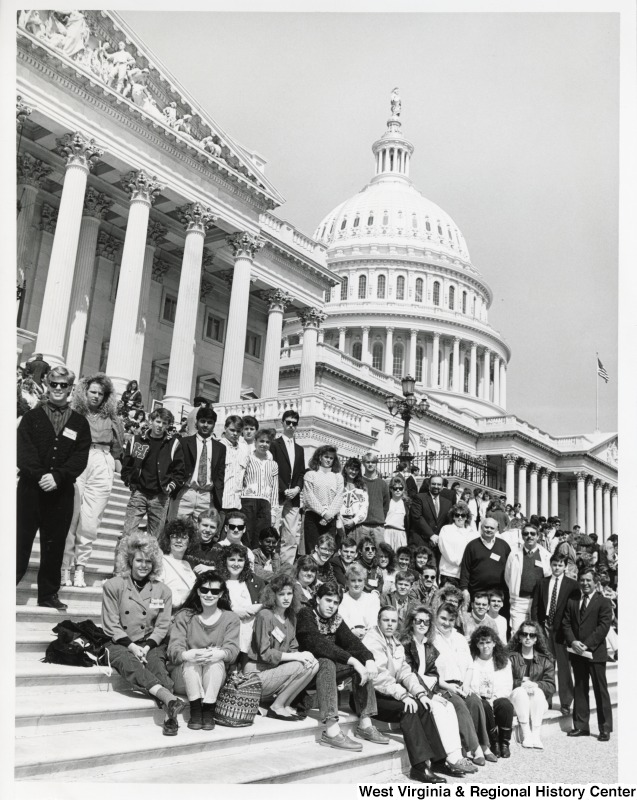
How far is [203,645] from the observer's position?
7.00 m

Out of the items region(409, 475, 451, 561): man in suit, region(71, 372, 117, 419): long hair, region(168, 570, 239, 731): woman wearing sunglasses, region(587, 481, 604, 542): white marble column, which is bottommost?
region(168, 570, 239, 731): woman wearing sunglasses

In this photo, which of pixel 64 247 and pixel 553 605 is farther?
pixel 64 247

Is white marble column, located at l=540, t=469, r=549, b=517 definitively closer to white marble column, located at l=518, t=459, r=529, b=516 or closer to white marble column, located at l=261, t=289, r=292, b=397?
white marble column, located at l=518, t=459, r=529, b=516

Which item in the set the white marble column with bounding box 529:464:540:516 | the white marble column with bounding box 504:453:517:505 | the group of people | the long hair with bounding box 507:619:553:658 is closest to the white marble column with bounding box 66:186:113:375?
the group of people

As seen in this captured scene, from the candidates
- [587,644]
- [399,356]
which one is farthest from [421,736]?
[399,356]

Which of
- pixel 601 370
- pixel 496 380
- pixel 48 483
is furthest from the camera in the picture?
pixel 496 380

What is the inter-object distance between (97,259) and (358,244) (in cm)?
6189

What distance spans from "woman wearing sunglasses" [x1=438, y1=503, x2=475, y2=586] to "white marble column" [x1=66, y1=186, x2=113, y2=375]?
1610 cm

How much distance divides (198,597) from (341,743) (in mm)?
1794

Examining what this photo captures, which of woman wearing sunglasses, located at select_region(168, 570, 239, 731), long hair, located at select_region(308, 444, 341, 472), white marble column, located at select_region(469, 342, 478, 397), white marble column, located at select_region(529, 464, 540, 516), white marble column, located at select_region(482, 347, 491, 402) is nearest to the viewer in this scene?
woman wearing sunglasses, located at select_region(168, 570, 239, 731)

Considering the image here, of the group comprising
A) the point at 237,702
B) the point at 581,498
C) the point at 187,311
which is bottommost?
the point at 237,702

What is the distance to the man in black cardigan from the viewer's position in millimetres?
7934

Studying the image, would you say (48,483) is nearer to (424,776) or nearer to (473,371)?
(424,776)

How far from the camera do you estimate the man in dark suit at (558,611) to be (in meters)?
10.3
